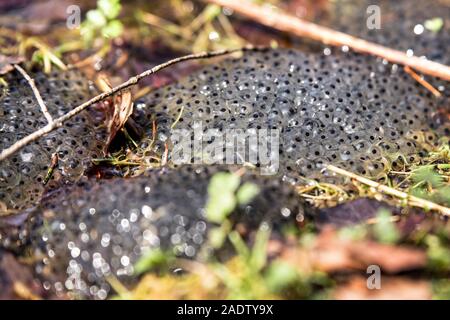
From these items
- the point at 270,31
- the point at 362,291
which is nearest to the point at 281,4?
the point at 270,31

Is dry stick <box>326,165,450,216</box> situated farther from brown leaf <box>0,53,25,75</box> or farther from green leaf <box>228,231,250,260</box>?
brown leaf <box>0,53,25,75</box>

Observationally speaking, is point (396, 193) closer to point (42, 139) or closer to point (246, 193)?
point (246, 193)

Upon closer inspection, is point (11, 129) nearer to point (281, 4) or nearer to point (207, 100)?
point (207, 100)

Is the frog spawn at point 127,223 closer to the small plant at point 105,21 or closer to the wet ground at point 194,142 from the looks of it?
the wet ground at point 194,142

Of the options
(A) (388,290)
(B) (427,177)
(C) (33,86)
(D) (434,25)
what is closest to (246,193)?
(A) (388,290)

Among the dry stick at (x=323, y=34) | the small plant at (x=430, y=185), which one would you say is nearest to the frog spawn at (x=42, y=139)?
the dry stick at (x=323, y=34)

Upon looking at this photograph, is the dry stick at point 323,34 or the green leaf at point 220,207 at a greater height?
the dry stick at point 323,34
